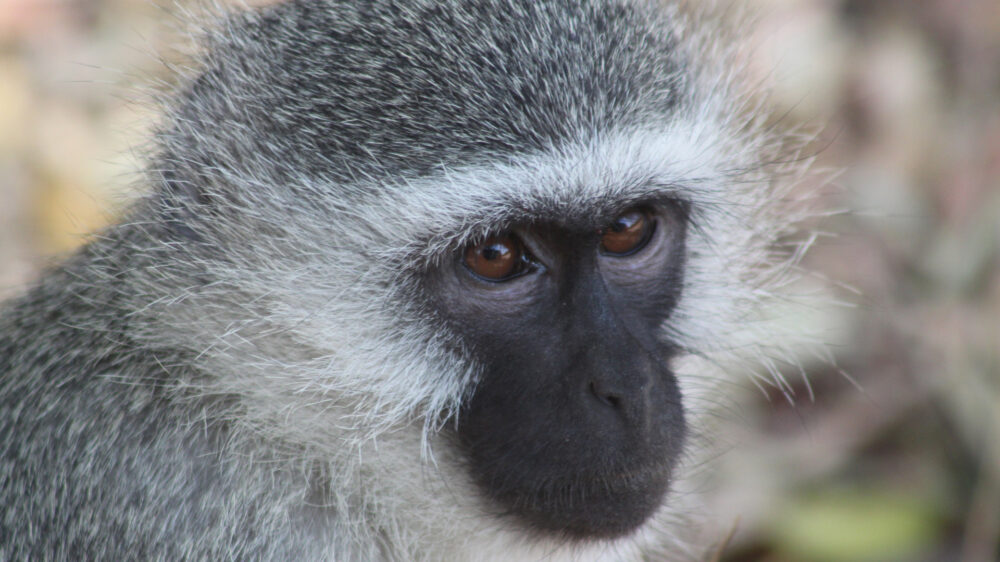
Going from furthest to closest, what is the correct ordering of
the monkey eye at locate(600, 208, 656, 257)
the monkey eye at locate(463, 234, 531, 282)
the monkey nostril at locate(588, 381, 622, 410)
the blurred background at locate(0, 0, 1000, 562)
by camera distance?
1. the blurred background at locate(0, 0, 1000, 562)
2. the monkey eye at locate(600, 208, 656, 257)
3. the monkey eye at locate(463, 234, 531, 282)
4. the monkey nostril at locate(588, 381, 622, 410)

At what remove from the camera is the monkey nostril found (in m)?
2.42

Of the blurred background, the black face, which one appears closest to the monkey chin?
the black face

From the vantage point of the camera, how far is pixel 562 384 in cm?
244

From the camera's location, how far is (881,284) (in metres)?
5.10

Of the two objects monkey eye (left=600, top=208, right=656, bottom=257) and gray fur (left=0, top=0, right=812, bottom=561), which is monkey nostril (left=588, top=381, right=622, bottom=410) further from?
monkey eye (left=600, top=208, right=656, bottom=257)

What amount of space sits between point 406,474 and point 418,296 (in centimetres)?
40

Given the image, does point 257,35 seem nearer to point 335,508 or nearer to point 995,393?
point 335,508

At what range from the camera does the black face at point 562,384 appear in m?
2.43

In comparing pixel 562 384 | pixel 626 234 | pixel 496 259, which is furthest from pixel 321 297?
pixel 626 234

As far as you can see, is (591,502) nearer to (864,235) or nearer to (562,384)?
(562,384)

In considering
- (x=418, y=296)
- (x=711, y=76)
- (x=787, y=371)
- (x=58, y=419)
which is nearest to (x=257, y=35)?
(x=418, y=296)

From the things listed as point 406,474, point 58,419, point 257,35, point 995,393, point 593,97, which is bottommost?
point 995,393

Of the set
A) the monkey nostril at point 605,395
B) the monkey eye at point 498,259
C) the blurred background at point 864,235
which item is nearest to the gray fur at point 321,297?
the monkey eye at point 498,259

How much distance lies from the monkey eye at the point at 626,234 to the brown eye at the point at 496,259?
0.73 ft
